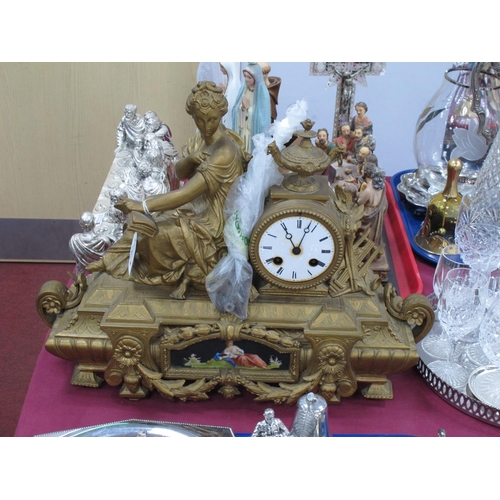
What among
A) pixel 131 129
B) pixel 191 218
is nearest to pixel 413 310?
pixel 191 218

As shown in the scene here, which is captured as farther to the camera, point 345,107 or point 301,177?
point 345,107

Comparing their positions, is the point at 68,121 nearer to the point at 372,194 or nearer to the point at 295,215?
the point at 372,194

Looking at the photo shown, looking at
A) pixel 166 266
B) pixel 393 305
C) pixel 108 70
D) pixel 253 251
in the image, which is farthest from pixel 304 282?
pixel 108 70

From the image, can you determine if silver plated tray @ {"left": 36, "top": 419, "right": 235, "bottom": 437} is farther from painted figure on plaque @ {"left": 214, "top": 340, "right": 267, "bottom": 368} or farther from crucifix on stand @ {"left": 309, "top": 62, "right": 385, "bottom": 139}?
crucifix on stand @ {"left": 309, "top": 62, "right": 385, "bottom": 139}

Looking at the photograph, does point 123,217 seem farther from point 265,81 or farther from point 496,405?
point 496,405

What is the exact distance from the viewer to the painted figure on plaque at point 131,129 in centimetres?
272

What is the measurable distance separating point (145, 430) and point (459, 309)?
100 cm

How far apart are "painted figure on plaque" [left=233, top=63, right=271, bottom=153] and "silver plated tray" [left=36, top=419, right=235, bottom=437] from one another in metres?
Result: 1.32

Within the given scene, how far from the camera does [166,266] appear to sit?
1.70 m

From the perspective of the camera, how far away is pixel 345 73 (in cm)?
279

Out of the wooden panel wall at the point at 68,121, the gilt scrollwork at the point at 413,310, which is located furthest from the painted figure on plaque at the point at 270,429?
the wooden panel wall at the point at 68,121

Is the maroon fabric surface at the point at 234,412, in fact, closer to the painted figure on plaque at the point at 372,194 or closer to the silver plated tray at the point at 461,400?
the silver plated tray at the point at 461,400

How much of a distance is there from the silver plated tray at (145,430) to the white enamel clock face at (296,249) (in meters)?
0.46

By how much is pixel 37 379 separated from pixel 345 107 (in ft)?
6.15
